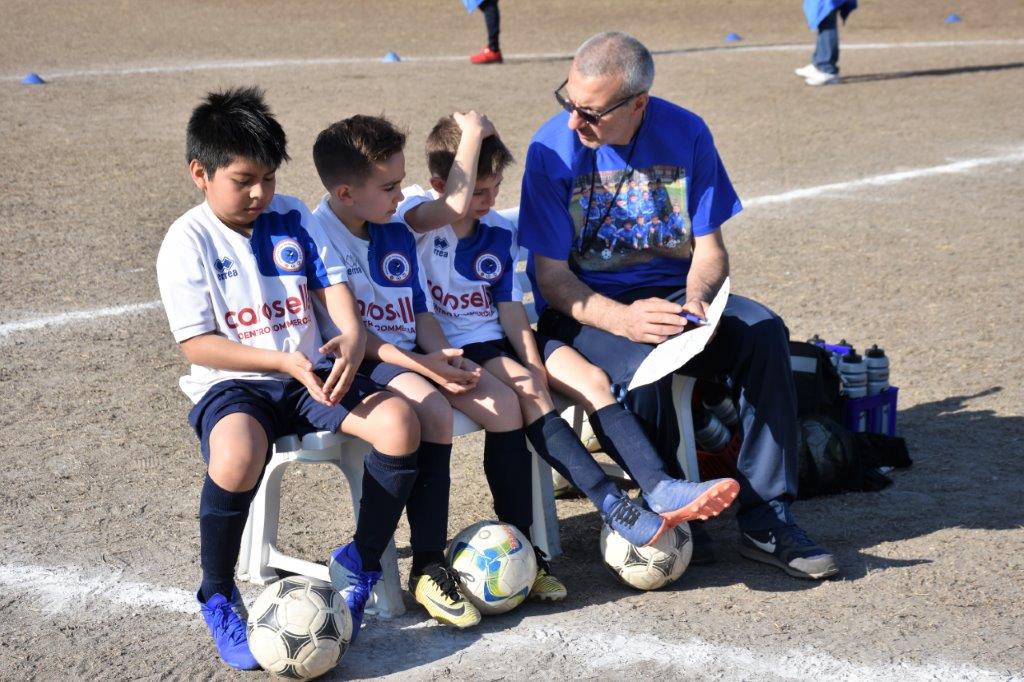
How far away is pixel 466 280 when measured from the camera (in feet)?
14.2

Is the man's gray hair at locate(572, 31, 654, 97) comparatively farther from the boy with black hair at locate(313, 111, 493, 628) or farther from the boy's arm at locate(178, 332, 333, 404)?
the boy's arm at locate(178, 332, 333, 404)

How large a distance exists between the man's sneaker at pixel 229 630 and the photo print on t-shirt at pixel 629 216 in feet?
5.69

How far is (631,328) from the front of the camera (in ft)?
14.1

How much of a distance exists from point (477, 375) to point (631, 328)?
0.61m

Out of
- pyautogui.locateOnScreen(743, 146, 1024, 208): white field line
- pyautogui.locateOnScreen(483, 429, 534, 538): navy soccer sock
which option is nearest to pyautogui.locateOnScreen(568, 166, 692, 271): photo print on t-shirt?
pyautogui.locateOnScreen(483, 429, 534, 538): navy soccer sock

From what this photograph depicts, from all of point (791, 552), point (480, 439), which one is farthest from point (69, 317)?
point (791, 552)

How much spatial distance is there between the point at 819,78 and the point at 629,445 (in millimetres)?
10086

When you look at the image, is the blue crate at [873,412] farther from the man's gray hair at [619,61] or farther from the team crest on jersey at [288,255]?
the team crest on jersey at [288,255]

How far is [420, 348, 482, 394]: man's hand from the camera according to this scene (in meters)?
3.93

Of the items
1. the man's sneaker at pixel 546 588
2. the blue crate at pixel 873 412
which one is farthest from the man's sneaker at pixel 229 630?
the blue crate at pixel 873 412

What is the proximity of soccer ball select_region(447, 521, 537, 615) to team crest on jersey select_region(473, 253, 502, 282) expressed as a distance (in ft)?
2.92

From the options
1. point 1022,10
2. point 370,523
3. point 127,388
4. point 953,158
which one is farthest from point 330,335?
point 1022,10

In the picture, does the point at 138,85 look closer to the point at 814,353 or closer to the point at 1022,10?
the point at 814,353

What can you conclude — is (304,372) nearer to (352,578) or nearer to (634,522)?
(352,578)
